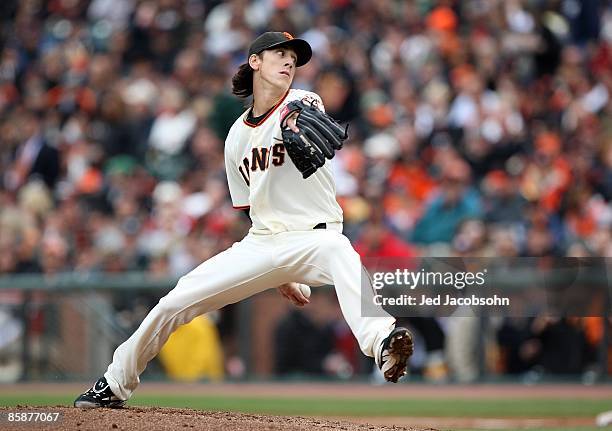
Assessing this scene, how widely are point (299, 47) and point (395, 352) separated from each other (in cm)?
180

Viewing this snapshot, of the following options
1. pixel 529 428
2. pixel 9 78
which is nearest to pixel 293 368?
pixel 529 428

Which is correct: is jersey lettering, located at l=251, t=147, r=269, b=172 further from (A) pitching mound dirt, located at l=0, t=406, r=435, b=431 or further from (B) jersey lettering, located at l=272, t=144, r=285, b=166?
(A) pitching mound dirt, located at l=0, t=406, r=435, b=431

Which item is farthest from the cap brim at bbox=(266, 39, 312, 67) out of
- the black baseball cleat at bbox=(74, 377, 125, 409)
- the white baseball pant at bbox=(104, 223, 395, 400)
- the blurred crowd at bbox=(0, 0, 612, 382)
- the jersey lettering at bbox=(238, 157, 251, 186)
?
the blurred crowd at bbox=(0, 0, 612, 382)

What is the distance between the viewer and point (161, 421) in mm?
6316

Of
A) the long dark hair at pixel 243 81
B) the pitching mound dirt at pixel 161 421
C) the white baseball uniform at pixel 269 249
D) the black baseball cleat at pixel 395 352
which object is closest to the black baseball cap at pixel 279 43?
the long dark hair at pixel 243 81

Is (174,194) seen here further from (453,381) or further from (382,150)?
(453,381)

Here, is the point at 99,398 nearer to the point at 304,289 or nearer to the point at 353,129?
the point at 304,289

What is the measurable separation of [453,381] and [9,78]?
8.11 meters

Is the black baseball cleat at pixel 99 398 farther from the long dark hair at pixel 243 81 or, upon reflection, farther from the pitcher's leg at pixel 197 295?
the long dark hair at pixel 243 81

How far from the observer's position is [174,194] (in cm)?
1333

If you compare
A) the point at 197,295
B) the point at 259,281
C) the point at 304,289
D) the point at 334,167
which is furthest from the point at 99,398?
the point at 334,167

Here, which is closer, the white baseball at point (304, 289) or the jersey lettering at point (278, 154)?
the jersey lettering at point (278, 154)

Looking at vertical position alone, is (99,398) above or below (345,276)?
below

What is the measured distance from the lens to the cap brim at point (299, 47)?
651 centimetres
